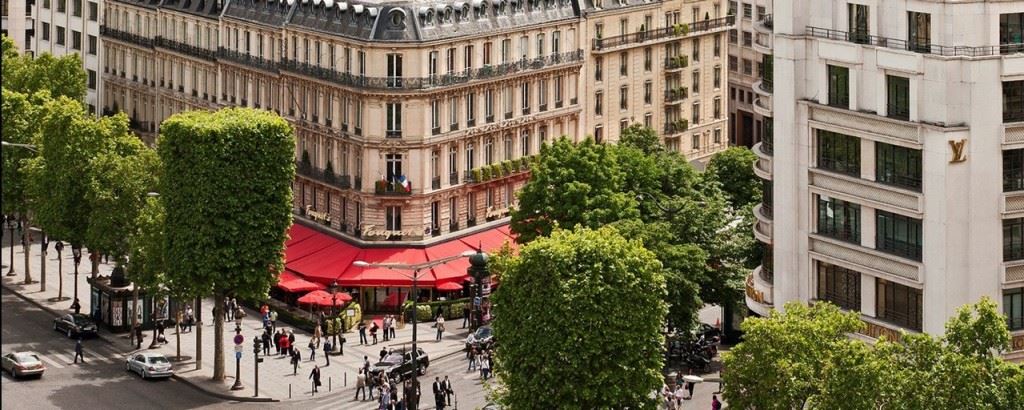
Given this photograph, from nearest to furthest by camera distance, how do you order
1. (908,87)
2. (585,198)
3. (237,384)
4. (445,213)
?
(908,87) < (237,384) < (585,198) < (445,213)

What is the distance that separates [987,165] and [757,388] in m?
14.2

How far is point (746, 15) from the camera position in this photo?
518 feet

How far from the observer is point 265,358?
109625mm

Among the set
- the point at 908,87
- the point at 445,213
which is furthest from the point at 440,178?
the point at 908,87

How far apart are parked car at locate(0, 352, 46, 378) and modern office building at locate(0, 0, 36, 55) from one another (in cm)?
7235

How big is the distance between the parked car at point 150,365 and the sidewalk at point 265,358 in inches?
40.2

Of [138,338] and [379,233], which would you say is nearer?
[138,338]

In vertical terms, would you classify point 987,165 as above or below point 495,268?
above

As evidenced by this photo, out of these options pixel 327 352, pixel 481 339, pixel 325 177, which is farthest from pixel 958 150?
pixel 325 177

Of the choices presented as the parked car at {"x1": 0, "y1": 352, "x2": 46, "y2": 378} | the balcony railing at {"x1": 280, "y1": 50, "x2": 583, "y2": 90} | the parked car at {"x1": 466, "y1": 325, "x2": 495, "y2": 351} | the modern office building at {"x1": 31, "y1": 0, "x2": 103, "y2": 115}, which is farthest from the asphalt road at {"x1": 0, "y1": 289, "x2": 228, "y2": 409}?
the modern office building at {"x1": 31, "y1": 0, "x2": 103, "y2": 115}

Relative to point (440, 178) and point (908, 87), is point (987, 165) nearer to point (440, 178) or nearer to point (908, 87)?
point (908, 87)

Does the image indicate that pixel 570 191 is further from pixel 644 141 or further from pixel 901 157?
pixel 901 157

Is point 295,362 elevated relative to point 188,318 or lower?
lower

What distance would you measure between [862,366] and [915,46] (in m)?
17.5
